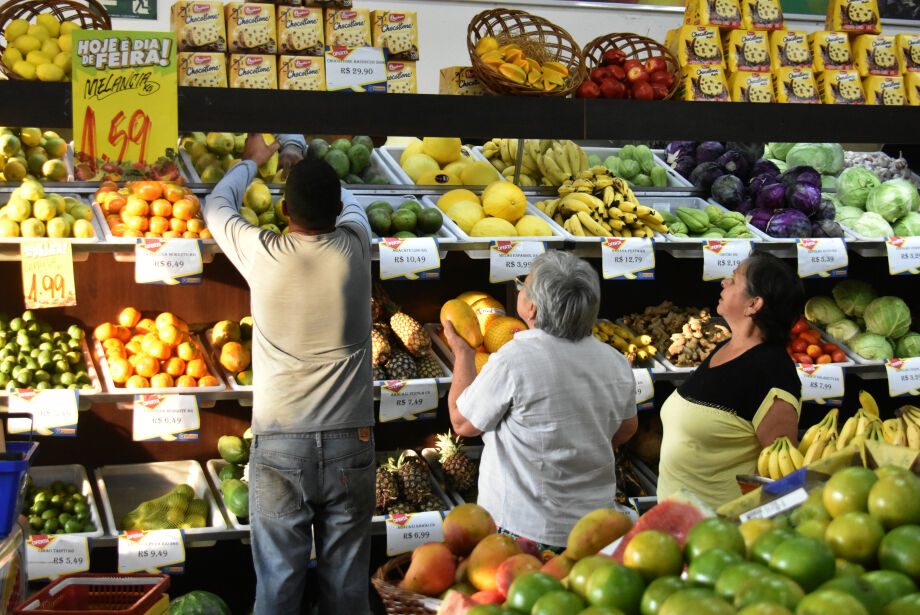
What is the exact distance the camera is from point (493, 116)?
286cm

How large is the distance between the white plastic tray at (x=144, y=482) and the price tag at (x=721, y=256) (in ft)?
6.73

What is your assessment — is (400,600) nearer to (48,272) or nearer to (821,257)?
(48,272)

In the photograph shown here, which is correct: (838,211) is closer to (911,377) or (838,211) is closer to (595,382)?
(911,377)

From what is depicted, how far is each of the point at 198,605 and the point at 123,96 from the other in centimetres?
167

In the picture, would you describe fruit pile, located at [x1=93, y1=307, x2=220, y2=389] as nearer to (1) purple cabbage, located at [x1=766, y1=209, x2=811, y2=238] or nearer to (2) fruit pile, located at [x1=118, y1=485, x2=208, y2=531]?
(2) fruit pile, located at [x1=118, y1=485, x2=208, y2=531]

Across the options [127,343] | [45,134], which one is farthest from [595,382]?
[45,134]

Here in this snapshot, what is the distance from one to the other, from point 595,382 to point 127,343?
185 cm

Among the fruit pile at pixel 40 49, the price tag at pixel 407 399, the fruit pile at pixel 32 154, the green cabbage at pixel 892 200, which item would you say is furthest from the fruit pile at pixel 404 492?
the green cabbage at pixel 892 200

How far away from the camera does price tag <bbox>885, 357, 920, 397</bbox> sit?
376cm

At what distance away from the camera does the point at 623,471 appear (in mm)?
3787

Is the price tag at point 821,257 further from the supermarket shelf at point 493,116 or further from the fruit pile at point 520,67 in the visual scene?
the fruit pile at point 520,67

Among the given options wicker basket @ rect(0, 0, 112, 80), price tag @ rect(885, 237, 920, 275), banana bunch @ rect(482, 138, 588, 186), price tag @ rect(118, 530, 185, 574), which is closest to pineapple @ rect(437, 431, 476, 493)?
price tag @ rect(118, 530, 185, 574)

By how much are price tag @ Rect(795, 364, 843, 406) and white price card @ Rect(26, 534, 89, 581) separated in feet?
8.95

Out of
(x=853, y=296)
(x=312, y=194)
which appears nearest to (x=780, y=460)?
(x=312, y=194)
